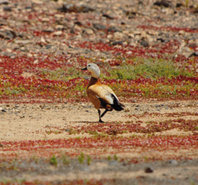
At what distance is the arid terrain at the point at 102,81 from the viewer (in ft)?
31.6

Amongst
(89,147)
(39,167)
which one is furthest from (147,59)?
(39,167)

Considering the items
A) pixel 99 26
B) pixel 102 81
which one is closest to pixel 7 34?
pixel 99 26

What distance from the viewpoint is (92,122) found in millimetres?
17406

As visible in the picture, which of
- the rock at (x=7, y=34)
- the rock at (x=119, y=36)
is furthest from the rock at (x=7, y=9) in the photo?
the rock at (x=119, y=36)

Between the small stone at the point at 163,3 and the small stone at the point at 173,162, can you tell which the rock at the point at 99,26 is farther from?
the small stone at the point at 173,162

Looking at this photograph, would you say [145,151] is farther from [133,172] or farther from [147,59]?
[147,59]

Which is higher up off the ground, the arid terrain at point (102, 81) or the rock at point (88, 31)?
the arid terrain at point (102, 81)

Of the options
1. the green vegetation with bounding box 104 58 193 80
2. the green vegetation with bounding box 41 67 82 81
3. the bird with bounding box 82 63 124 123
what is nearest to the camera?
the bird with bounding box 82 63 124 123

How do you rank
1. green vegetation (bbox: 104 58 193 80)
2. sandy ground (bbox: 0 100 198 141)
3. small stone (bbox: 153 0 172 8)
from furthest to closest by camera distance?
small stone (bbox: 153 0 172 8) < green vegetation (bbox: 104 58 193 80) < sandy ground (bbox: 0 100 198 141)

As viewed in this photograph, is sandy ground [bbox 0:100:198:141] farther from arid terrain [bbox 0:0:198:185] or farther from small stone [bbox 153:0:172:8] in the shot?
small stone [bbox 153:0:172:8]

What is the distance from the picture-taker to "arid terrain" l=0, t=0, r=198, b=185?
9.63m

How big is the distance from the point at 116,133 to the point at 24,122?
4470 mm

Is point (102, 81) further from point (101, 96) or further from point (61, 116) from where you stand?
point (101, 96)

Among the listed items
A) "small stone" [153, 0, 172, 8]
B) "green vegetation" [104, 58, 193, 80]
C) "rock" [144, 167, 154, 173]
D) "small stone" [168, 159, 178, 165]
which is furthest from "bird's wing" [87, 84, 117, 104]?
"small stone" [153, 0, 172, 8]
